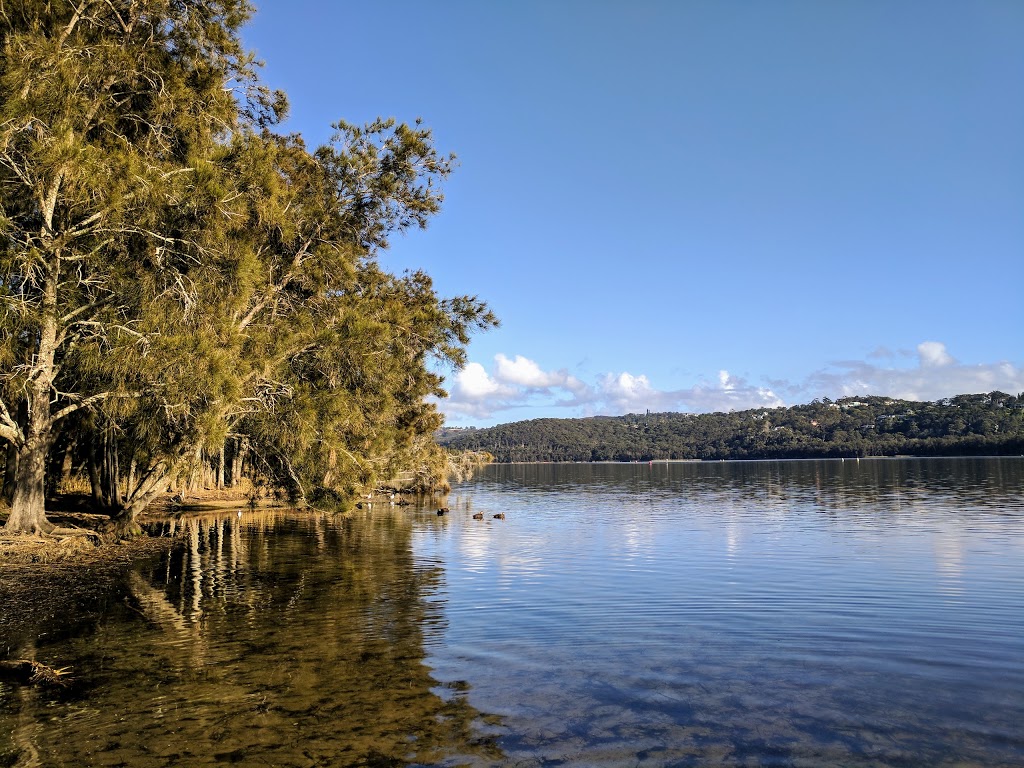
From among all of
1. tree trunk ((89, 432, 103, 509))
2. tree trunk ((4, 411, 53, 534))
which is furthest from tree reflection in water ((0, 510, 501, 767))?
tree trunk ((89, 432, 103, 509))

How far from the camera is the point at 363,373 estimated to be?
2084 centimetres

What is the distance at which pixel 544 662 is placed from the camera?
10.2 m

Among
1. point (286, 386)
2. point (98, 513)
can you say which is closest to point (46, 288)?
point (286, 386)

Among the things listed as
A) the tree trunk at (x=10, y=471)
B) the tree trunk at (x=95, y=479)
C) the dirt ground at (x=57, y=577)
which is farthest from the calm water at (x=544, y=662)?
the tree trunk at (x=95, y=479)

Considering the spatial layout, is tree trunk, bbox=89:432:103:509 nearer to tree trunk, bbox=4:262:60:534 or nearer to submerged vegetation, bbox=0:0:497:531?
submerged vegetation, bbox=0:0:497:531

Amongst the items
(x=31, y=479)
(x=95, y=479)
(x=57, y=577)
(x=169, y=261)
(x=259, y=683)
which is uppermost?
(x=169, y=261)

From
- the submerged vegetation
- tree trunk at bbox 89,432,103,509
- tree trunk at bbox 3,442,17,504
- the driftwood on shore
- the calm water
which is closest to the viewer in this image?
the calm water

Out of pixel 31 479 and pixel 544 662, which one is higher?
pixel 31 479

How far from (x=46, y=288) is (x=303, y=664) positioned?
40.8 ft

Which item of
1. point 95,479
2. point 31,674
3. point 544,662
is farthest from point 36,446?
point 544,662

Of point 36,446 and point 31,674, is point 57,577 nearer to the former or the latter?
point 36,446

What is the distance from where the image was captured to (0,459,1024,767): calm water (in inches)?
281

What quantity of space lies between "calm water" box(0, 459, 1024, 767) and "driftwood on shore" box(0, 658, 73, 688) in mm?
265

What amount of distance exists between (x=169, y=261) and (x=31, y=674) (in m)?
10.9
